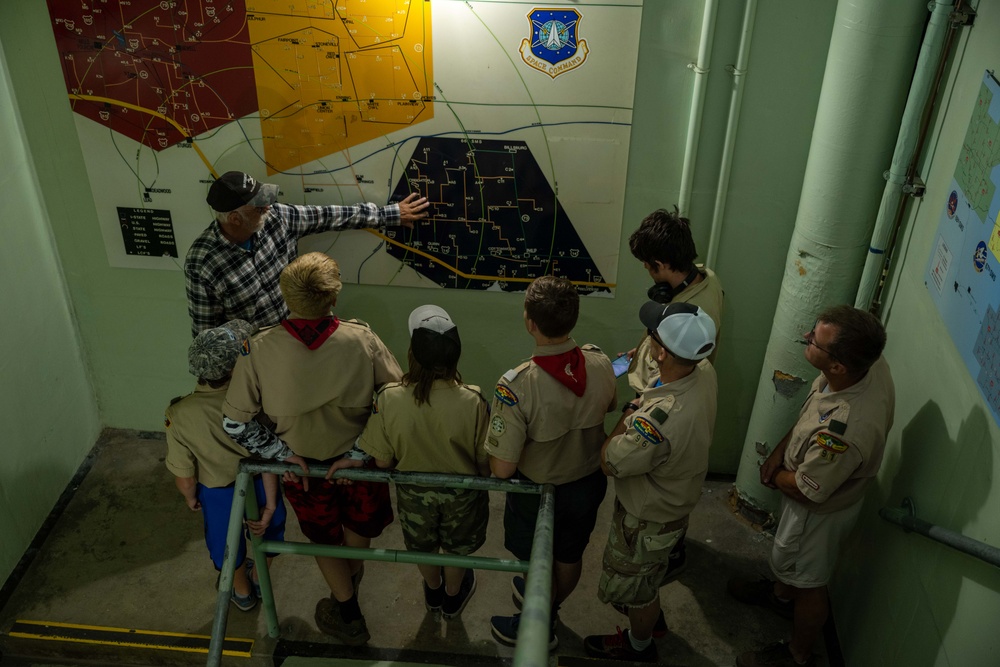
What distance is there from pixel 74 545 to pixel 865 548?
3.77 m

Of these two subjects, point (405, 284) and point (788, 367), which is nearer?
point (788, 367)

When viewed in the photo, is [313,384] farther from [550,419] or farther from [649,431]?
[649,431]

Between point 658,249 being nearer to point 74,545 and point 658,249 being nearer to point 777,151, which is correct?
point 777,151

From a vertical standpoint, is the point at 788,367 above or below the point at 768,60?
below

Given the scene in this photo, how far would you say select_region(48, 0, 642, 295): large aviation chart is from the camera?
3.55m

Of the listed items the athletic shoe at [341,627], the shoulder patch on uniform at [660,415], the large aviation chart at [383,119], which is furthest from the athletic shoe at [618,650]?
the large aviation chart at [383,119]

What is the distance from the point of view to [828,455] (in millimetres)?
2832

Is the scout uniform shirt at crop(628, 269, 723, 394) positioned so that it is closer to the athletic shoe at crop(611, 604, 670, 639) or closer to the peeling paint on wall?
the peeling paint on wall

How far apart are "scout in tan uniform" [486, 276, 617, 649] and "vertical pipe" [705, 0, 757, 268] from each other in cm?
121

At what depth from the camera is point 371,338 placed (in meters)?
3.08

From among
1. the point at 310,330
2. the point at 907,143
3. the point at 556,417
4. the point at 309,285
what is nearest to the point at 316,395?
the point at 310,330

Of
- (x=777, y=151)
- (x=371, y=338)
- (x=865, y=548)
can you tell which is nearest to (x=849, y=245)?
(x=777, y=151)

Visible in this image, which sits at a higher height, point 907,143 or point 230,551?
point 907,143

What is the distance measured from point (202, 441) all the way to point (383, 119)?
5.58ft
